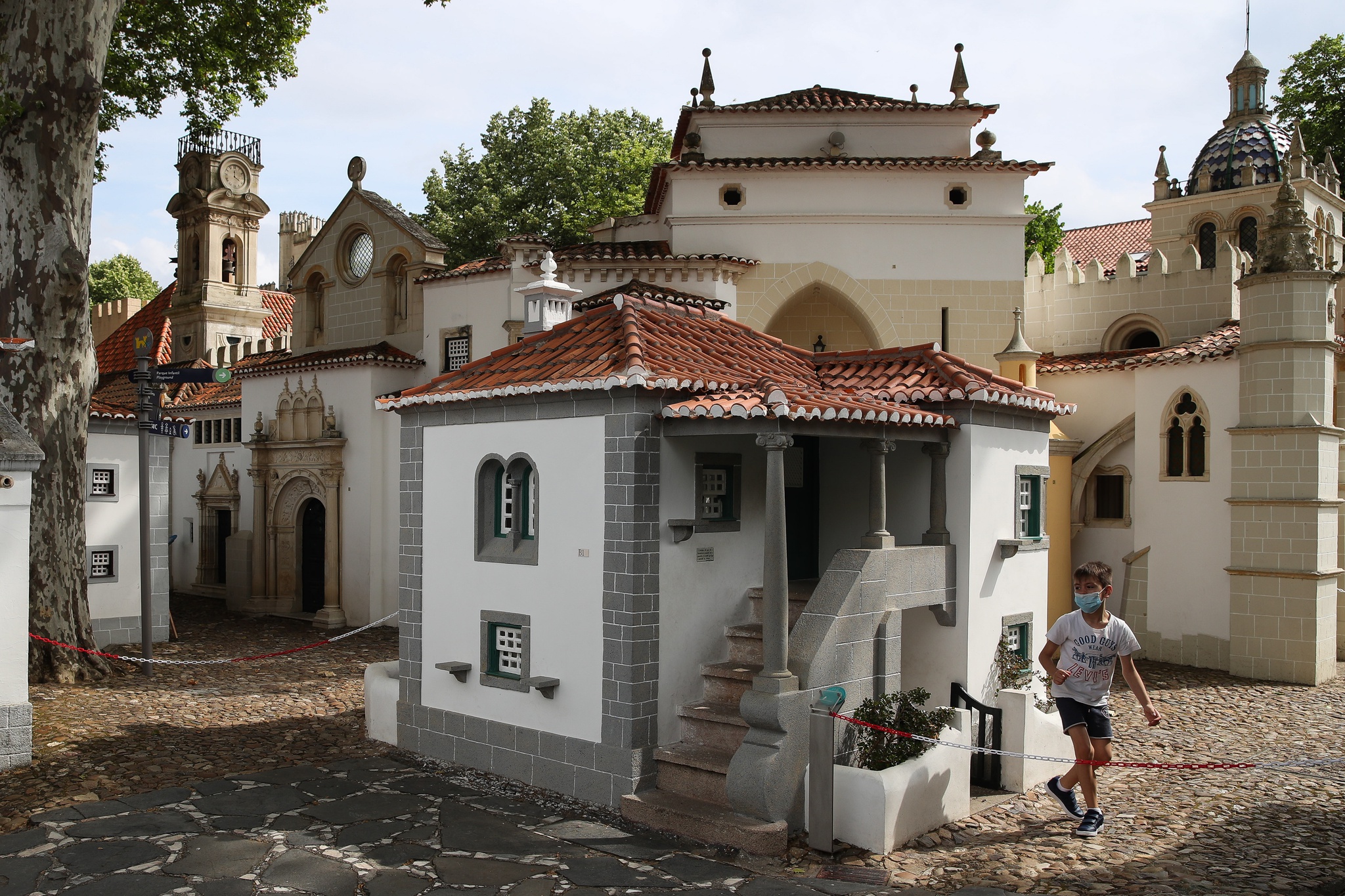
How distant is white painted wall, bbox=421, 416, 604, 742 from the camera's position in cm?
942

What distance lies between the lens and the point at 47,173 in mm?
13594

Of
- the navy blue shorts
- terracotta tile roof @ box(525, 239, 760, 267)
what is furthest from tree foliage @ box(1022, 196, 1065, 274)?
the navy blue shorts

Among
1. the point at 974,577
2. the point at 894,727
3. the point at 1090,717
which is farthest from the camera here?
the point at 974,577

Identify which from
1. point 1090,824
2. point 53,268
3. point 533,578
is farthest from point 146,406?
point 1090,824

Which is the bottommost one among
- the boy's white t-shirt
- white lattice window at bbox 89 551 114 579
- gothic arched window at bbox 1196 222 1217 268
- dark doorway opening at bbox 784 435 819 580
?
white lattice window at bbox 89 551 114 579

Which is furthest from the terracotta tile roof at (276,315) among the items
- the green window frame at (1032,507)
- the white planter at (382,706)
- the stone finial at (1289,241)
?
the stone finial at (1289,241)

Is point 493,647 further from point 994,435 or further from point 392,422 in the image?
point 392,422

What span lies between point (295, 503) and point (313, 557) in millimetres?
1263

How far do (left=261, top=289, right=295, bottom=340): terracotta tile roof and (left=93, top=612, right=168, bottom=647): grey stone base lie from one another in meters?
13.5

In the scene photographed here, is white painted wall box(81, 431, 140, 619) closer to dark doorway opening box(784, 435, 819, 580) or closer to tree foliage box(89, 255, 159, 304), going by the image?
dark doorway opening box(784, 435, 819, 580)

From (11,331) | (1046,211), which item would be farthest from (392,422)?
(1046,211)

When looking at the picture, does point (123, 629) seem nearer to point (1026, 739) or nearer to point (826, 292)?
point (826, 292)

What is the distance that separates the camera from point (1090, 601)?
8.34 m

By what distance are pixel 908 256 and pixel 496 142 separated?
19404mm
